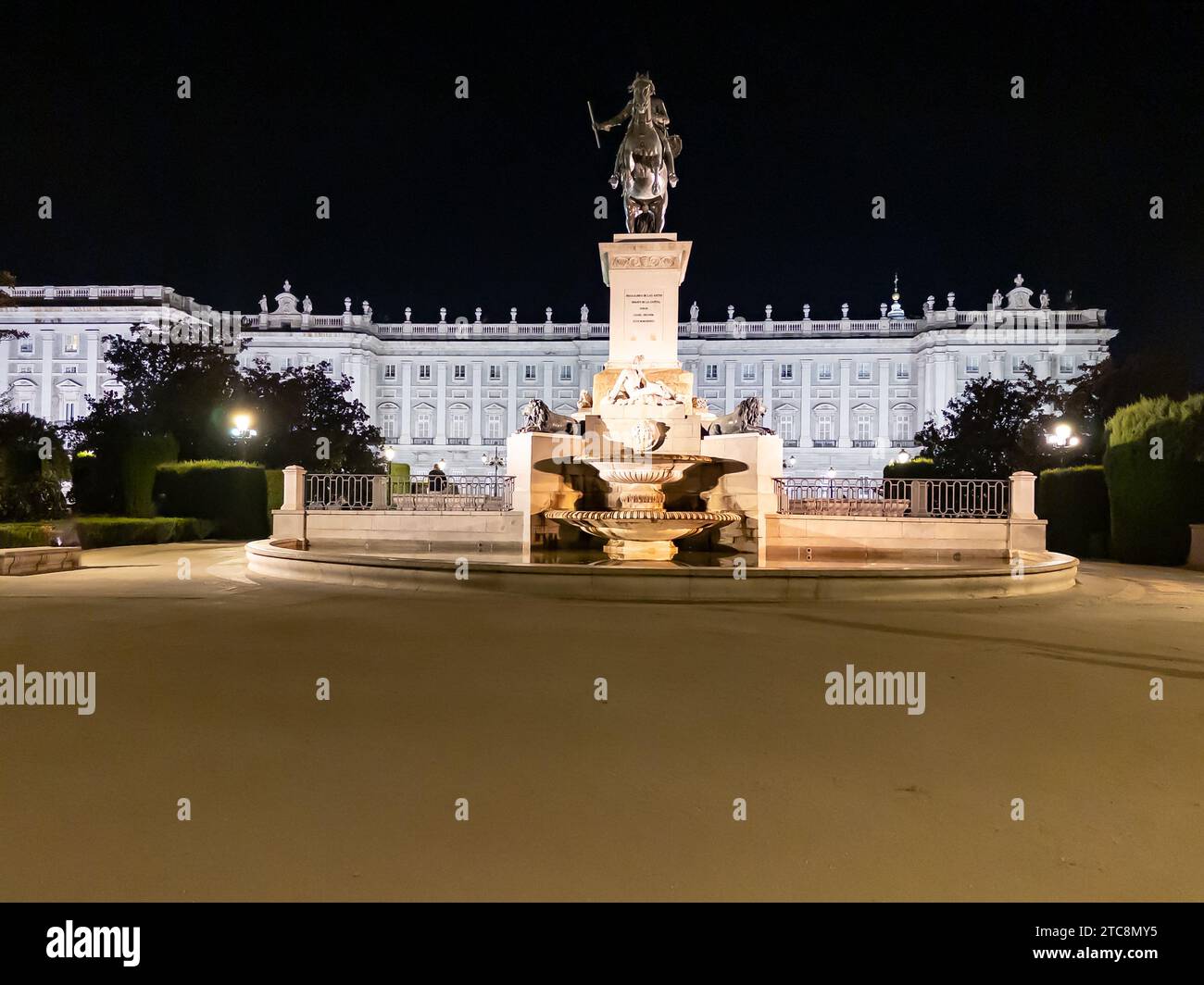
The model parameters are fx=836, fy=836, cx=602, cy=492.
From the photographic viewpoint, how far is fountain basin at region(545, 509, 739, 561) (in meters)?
12.1

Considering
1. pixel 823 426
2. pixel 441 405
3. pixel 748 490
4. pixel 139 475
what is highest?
pixel 441 405

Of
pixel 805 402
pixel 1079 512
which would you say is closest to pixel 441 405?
pixel 805 402

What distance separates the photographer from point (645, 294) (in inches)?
689

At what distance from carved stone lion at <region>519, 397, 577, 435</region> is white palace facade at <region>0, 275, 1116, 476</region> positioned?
5829cm

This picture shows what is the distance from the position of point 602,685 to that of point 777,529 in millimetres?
10301

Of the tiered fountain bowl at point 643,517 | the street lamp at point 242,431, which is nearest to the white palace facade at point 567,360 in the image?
the street lamp at point 242,431

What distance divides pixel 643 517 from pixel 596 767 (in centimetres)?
823

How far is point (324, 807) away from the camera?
339 centimetres

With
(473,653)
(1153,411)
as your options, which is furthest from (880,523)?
(473,653)

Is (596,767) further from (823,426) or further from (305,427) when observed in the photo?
(823,426)

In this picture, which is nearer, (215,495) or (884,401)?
(215,495)

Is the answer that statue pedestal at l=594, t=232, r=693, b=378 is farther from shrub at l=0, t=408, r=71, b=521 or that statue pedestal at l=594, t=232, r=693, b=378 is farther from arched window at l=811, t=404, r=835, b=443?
arched window at l=811, t=404, r=835, b=443

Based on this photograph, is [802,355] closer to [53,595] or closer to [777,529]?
[777,529]

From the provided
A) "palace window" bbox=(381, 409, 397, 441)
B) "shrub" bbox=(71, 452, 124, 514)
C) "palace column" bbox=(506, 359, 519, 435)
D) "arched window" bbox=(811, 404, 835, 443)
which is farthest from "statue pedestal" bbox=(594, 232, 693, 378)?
"palace window" bbox=(381, 409, 397, 441)
